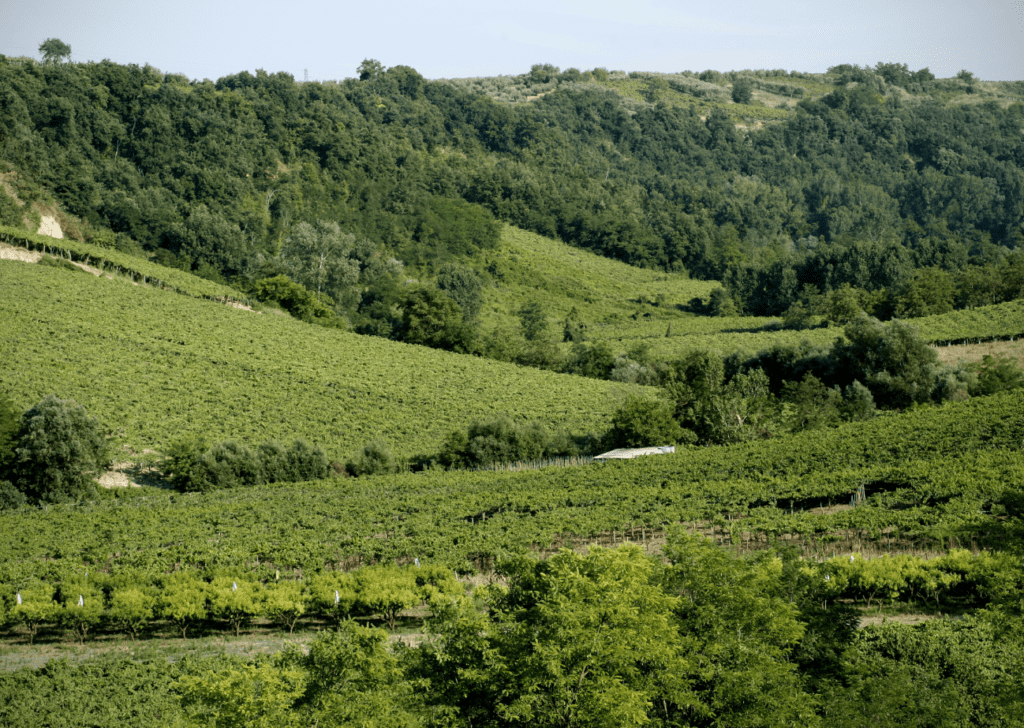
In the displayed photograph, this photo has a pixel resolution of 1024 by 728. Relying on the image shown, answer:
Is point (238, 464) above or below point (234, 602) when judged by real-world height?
above

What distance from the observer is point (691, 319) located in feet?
384

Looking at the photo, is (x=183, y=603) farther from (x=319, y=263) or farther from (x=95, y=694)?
(x=319, y=263)

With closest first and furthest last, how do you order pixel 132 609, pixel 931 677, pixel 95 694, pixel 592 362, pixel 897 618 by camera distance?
pixel 931 677
pixel 95 694
pixel 897 618
pixel 132 609
pixel 592 362

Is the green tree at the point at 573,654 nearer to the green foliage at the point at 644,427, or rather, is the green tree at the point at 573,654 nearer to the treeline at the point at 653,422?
the treeline at the point at 653,422

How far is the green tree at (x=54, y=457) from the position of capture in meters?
50.5

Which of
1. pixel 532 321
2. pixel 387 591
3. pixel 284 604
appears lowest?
pixel 284 604

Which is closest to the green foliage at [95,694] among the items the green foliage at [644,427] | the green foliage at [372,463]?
the green foliage at [372,463]

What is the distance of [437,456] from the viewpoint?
60.3 metres

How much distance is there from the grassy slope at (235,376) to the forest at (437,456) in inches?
15.3

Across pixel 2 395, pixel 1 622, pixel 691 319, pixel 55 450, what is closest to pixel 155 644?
pixel 1 622

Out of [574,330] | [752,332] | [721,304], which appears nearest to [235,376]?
[574,330]

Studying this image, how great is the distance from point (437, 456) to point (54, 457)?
68.8ft

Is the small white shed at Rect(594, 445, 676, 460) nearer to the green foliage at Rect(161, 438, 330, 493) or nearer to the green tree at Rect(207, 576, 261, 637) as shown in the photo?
the green foliage at Rect(161, 438, 330, 493)

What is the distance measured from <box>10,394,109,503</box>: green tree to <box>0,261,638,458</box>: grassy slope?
569 cm
